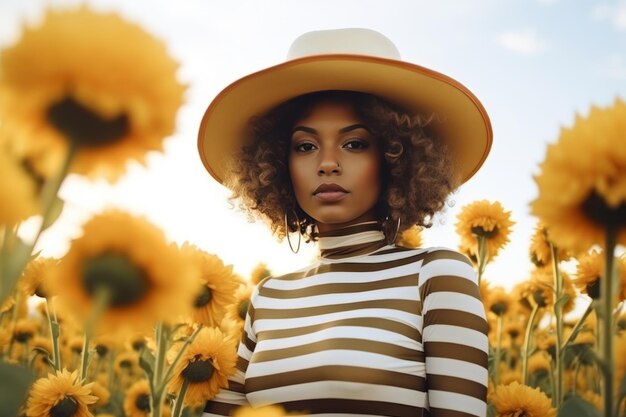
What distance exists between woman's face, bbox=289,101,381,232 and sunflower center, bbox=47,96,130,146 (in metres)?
1.40

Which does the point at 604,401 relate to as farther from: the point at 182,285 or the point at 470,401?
the point at 470,401

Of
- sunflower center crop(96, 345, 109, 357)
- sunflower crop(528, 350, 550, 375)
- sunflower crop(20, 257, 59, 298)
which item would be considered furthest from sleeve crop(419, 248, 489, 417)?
sunflower center crop(96, 345, 109, 357)

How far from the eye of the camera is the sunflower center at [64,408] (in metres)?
1.33

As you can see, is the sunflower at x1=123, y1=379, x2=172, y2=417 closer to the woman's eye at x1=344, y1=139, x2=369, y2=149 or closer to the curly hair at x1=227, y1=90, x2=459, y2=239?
the curly hair at x1=227, y1=90, x2=459, y2=239

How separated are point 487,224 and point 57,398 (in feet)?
5.68

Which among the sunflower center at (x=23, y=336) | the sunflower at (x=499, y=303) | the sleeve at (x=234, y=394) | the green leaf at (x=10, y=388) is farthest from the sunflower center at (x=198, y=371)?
the sunflower center at (x=23, y=336)

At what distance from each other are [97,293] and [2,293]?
0.10 meters

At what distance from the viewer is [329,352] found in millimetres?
1617

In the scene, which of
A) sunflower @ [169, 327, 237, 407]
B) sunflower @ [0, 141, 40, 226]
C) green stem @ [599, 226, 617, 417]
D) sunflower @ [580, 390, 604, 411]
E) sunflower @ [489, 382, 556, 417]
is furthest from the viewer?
sunflower @ [489, 382, 556, 417]

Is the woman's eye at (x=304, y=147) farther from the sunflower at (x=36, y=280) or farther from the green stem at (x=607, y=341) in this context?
the green stem at (x=607, y=341)

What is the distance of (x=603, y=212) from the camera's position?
0.58 metres

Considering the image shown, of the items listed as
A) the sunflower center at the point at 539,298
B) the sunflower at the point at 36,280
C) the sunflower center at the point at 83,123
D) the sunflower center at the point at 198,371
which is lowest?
the sunflower center at the point at 83,123

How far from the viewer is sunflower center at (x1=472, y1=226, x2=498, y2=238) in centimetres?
247

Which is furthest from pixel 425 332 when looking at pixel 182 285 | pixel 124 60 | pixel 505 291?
pixel 505 291
